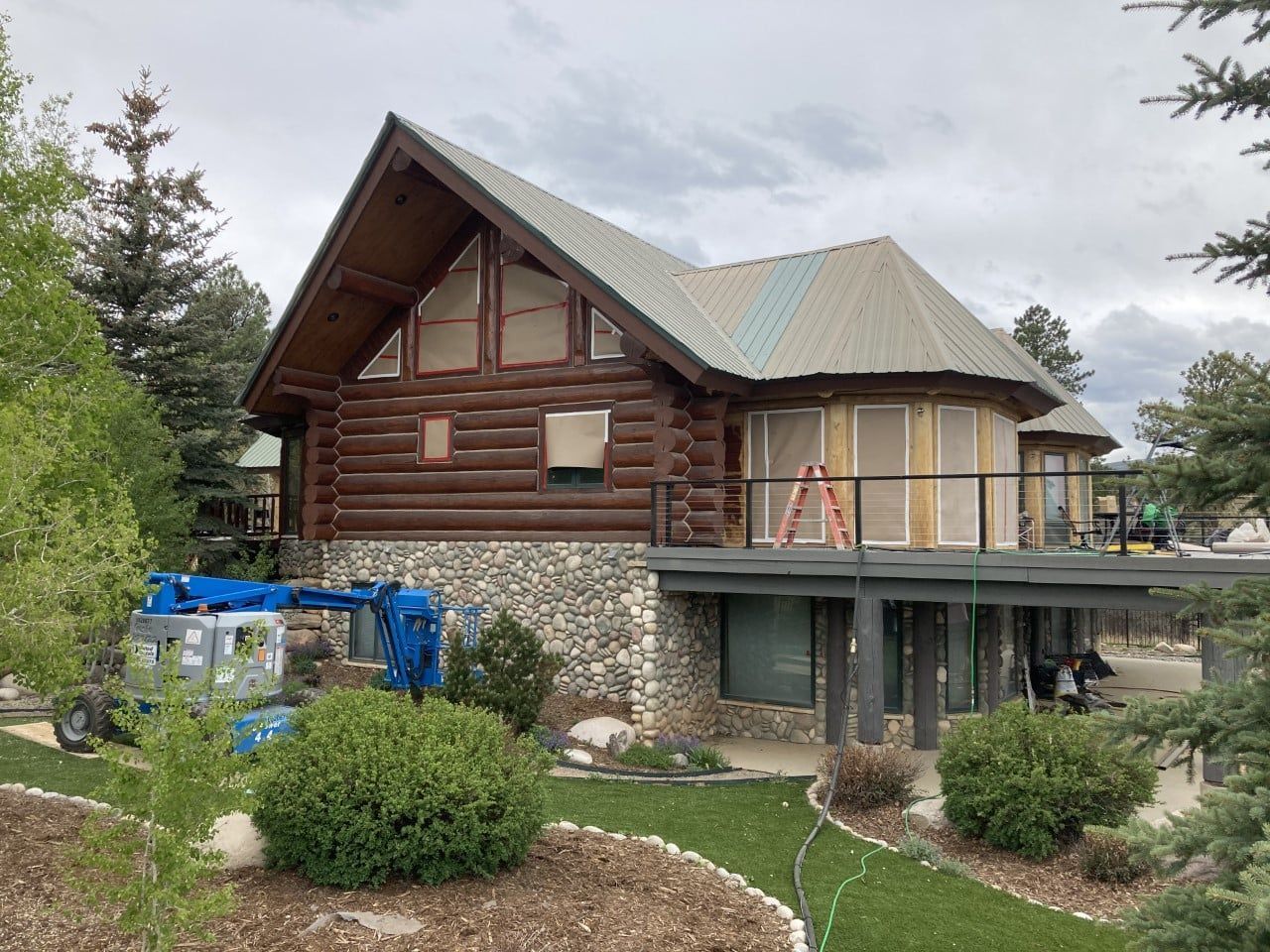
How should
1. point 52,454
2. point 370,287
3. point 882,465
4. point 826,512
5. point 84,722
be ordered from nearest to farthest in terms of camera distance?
point 52,454
point 84,722
point 826,512
point 882,465
point 370,287

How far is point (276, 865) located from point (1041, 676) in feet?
50.2

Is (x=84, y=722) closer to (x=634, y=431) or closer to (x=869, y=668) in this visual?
(x=634, y=431)

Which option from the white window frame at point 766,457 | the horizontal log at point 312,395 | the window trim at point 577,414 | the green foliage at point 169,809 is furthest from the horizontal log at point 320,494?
the green foliage at point 169,809

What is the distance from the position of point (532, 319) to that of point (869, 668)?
8.00 metres

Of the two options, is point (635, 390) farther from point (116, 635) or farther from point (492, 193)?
point (116, 635)

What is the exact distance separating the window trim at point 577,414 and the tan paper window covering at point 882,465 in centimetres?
392

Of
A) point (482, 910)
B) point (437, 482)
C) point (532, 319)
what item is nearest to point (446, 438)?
point (437, 482)

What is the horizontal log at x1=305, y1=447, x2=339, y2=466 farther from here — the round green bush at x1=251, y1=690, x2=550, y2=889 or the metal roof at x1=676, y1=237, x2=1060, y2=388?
the round green bush at x1=251, y1=690, x2=550, y2=889

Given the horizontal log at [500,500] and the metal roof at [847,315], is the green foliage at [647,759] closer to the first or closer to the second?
the horizontal log at [500,500]

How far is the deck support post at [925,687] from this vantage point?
1467cm

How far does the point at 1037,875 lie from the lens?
29.2ft

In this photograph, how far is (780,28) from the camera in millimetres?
14047

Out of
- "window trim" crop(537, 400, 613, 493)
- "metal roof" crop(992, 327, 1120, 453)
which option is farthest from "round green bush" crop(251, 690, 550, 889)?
"metal roof" crop(992, 327, 1120, 453)

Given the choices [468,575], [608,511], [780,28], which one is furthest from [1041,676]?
[780,28]
